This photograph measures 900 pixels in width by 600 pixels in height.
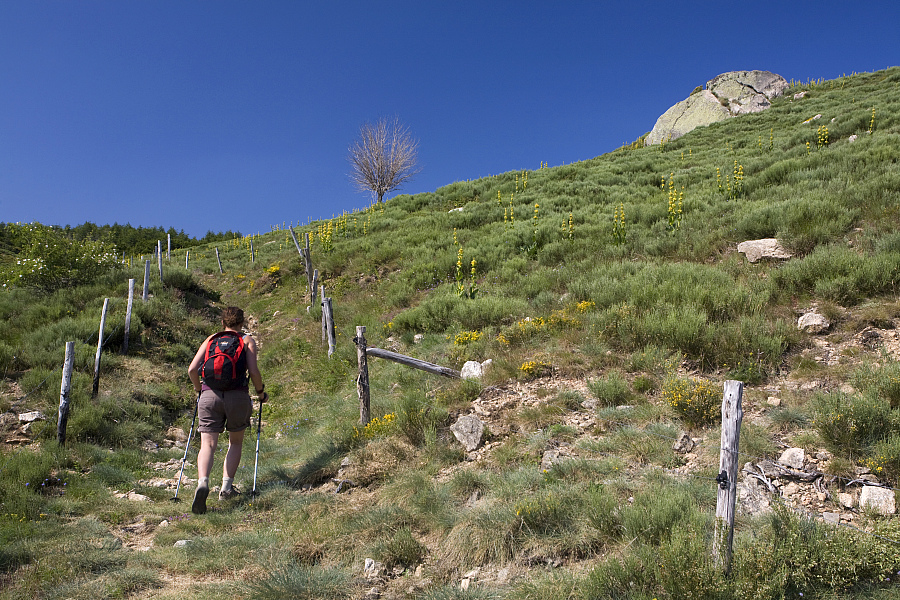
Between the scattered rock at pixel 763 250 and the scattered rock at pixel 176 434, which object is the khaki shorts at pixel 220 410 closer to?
the scattered rock at pixel 176 434

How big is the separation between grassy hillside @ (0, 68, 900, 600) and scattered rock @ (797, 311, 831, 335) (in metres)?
0.14

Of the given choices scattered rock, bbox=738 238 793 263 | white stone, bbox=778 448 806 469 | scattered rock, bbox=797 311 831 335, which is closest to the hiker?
white stone, bbox=778 448 806 469

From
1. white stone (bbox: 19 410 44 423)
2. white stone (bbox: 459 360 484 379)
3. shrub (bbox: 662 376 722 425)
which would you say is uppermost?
white stone (bbox: 459 360 484 379)

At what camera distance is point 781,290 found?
748cm

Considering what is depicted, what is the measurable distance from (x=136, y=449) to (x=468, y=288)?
755 centimetres

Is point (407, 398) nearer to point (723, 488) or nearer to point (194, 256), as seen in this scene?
point (723, 488)

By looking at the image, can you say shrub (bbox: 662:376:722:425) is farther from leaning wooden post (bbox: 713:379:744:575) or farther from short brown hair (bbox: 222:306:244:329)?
short brown hair (bbox: 222:306:244:329)

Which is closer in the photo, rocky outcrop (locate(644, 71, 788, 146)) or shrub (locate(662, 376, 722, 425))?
shrub (locate(662, 376, 722, 425))

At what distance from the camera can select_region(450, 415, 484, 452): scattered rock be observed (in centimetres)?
561

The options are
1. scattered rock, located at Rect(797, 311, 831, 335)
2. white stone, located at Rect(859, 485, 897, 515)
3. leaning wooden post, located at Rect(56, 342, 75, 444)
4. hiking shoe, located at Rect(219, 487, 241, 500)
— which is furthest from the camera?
leaning wooden post, located at Rect(56, 342, 75, 444)

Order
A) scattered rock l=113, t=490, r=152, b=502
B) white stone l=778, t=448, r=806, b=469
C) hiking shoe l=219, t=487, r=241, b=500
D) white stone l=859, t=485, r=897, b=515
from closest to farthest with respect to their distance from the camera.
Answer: white stone l=859, t=485, r=897, b=515 → white stone l=778, t=448, r=806, b=469 → hiking shoe l=219, t=487, r=241, b=500 → scattered rock l=113, t=490, r=152, b=502

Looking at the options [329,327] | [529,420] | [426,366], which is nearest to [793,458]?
[529,420]

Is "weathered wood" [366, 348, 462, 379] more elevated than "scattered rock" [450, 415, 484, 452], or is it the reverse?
"weathered wood" [366, 348, 462, 379]

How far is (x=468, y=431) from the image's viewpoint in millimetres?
5742
